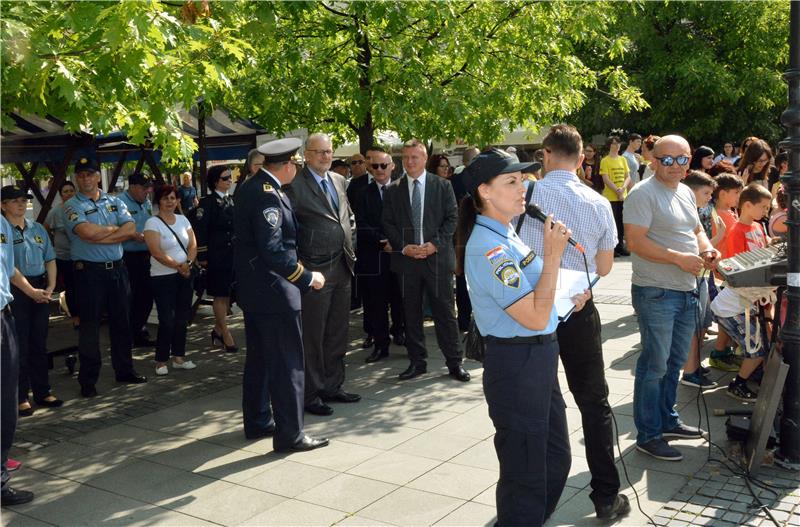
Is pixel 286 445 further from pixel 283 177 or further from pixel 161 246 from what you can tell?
pixel 161 246

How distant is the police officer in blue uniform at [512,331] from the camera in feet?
11.3

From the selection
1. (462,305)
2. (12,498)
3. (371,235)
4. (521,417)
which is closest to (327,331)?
(371,235)

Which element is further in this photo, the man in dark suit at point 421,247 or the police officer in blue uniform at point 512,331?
the man in dark suit at point 421,247

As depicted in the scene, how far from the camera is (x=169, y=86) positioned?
563 centimetres

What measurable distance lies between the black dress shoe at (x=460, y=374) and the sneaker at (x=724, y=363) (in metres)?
2.23

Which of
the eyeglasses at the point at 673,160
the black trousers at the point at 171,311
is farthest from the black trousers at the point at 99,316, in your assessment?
the eyeglasses at the point at 673,160

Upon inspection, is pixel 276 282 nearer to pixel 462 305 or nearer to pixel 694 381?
pixel 694 381

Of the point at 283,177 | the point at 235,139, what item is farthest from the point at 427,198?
the point at 235,139

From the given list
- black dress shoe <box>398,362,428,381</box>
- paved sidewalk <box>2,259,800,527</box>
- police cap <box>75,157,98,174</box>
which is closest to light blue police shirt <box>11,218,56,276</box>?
police cap <box>75,157,98,174</box>

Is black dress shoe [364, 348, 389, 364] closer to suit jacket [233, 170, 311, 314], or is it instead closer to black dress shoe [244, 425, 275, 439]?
black dress shoe [244, 425, 275, 439]

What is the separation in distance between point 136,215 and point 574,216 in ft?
20.4

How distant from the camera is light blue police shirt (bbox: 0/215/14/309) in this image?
193 inches

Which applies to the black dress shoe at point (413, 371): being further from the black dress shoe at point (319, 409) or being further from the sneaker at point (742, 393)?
the sneaker at point (742, 393)

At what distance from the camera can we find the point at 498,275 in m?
3.43
